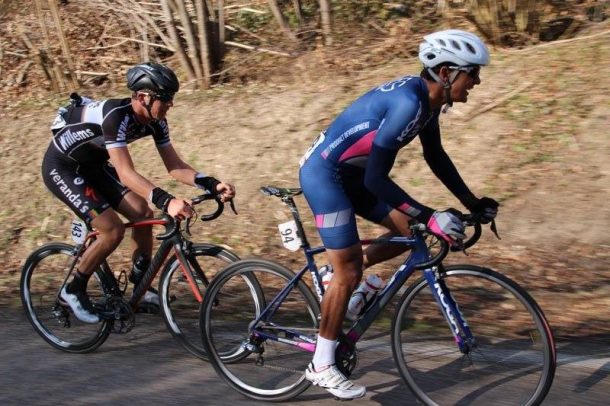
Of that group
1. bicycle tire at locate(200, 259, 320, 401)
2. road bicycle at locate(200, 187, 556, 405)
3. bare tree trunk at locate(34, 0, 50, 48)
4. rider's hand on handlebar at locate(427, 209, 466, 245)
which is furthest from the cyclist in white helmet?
bare tree trunk at locate(34, 0, 50, 48)

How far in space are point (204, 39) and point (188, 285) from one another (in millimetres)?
6721

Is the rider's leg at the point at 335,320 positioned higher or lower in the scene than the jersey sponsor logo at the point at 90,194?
lower

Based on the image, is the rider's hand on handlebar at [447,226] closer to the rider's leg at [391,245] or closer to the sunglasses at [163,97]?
the rider's leg at [391,245]

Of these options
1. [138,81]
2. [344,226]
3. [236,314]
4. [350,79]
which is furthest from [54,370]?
[350,79]

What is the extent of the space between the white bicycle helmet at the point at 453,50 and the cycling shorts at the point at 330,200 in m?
0.74

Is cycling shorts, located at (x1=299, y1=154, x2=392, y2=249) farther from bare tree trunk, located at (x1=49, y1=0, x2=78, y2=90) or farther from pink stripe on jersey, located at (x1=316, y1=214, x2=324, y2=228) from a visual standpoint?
bare tree trunk, located at (x1=49, y1=0, x2=78, y2=90)

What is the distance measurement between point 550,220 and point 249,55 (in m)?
5.74

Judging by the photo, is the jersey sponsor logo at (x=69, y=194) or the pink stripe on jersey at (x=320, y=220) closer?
the pink stripe on jersey at (x=320, y=220)

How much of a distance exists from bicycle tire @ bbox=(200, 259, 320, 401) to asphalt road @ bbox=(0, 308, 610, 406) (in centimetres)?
11

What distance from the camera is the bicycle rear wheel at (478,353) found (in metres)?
3.95

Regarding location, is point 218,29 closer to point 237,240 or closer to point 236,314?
point 237,240

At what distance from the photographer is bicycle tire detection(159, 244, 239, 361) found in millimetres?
5070

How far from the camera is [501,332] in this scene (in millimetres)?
5016

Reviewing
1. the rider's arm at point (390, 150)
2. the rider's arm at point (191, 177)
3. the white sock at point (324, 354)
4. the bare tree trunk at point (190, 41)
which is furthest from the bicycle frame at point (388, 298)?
the bare tree trunk at point (190, 41)
